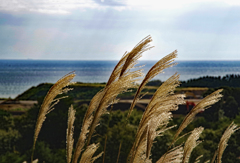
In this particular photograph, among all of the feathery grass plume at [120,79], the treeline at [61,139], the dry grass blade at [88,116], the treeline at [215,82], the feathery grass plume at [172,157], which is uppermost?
the feathery grass plume at [120,79]

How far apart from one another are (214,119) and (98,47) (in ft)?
116

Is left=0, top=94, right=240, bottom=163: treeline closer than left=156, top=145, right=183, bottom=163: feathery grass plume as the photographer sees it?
No

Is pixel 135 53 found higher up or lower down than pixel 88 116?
higher up

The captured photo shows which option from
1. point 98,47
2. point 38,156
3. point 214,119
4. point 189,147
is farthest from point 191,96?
point 98,47

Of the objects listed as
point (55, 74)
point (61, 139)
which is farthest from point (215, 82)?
point (55, 74)

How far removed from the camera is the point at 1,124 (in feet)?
24.4

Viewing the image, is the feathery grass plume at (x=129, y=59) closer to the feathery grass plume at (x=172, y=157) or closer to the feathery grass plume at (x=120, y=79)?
the feathery grass plume at (x=120, y=79)

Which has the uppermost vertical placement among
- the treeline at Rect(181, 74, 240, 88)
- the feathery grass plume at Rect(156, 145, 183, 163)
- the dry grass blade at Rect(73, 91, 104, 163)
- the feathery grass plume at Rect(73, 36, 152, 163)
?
the feathery grass plume at Rect(73, 36, 152, 163)

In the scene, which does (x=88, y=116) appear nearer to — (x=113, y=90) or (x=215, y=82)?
(x=113, y=90)

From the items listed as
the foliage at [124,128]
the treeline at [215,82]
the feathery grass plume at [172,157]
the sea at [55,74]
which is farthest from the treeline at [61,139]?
the treeline at [215,82]

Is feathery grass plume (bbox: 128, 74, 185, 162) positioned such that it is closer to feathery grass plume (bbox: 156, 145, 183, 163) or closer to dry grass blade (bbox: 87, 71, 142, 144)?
dry grass blade (bbox: 87, 71, 142, 144)

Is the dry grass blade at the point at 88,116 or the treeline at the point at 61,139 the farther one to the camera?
the treeline at the point at 61,139

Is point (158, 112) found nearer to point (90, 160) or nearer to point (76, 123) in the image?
point (90, 160)

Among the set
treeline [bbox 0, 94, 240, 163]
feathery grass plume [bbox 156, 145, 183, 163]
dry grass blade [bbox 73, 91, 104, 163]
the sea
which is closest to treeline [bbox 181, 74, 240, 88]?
the sea
